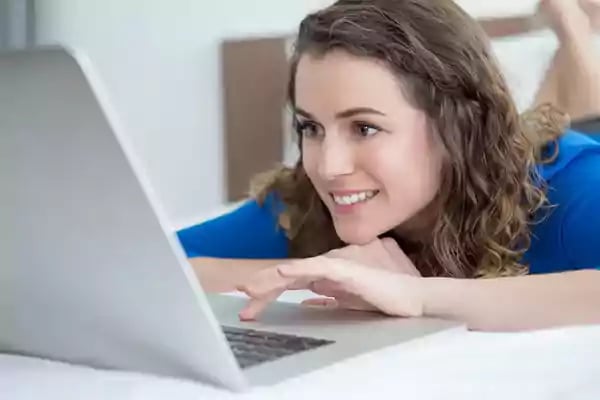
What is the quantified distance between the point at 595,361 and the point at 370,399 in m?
0.23

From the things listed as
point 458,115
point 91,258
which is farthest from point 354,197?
point 91,258

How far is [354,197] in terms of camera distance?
119cm

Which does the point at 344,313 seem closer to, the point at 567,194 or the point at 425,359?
the point at 425,359

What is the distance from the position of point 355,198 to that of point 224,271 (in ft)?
0.65

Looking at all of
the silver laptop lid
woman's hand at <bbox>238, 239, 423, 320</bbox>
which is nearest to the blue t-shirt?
woman's hand at <bbox>238, 239, 423, 320</bbox>

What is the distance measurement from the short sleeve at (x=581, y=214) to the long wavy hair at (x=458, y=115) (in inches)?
1.3

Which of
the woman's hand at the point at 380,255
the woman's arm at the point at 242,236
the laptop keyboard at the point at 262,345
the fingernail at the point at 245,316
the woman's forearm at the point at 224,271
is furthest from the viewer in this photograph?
the woman's arm at the point at 242,236

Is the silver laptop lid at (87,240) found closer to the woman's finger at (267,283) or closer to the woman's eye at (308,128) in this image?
the woman's finger at (267,283)

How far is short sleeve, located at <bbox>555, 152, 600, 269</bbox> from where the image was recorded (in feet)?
3.89

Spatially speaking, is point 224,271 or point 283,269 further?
point 224,271

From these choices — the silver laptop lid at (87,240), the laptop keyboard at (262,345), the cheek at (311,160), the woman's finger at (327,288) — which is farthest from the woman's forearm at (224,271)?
the silver laptop lid at (87,240)

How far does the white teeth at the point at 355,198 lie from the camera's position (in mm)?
1190

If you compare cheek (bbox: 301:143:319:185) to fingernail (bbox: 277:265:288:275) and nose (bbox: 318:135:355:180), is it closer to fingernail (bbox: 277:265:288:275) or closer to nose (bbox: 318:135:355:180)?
nose (bbox: 318:135:355:180)

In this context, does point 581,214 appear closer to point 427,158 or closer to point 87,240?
point 427,158
